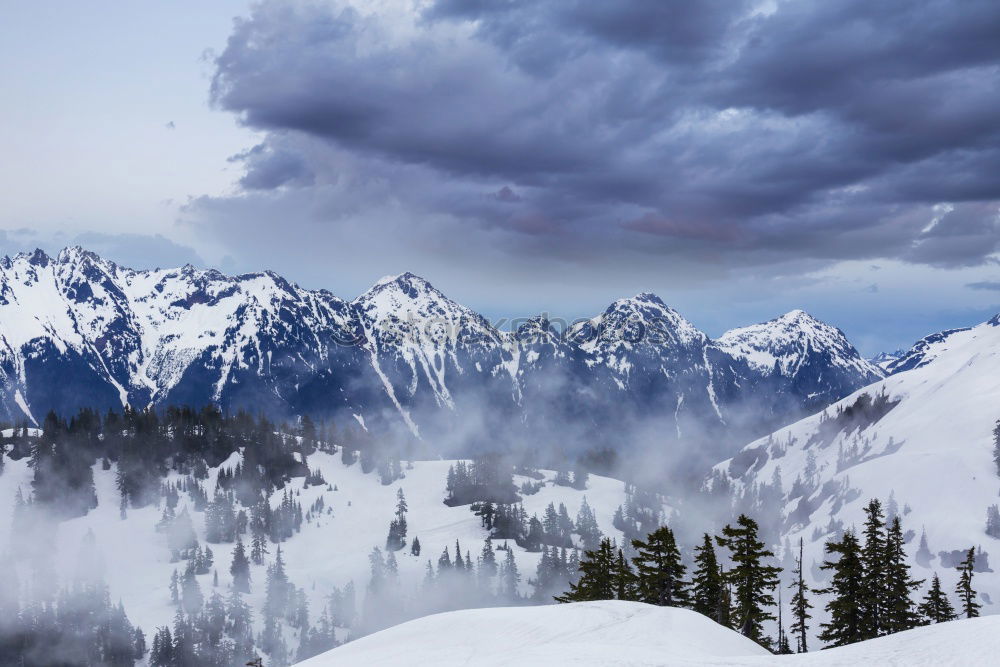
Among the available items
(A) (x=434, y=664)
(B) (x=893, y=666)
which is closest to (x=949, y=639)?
(B) (x=893, y=666)

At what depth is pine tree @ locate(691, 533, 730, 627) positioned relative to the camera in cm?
6625

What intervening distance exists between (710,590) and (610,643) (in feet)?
114

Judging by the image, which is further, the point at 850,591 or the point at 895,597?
the point at 850,591

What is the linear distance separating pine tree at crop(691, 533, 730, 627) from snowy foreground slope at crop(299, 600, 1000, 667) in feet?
64.2

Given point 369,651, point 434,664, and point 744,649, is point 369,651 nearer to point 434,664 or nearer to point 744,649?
point 434,664

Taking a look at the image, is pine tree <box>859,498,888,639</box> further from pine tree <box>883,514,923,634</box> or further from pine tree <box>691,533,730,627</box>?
pine tree <box>691,533,730,627</box>

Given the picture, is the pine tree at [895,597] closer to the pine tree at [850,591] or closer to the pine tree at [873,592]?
the pine tree at [873,592]

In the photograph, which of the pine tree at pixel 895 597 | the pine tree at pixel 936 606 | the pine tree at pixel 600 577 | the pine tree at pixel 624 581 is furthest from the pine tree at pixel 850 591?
the pine tree at pixel 936 606

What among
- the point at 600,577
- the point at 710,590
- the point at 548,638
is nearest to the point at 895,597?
the point at 710,590

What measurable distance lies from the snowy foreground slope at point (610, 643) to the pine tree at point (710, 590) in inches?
770

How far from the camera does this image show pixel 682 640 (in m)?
39.4

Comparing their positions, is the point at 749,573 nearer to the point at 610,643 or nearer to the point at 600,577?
the point at 600,577

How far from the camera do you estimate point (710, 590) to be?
227ft

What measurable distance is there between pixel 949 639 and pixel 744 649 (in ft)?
58.0
